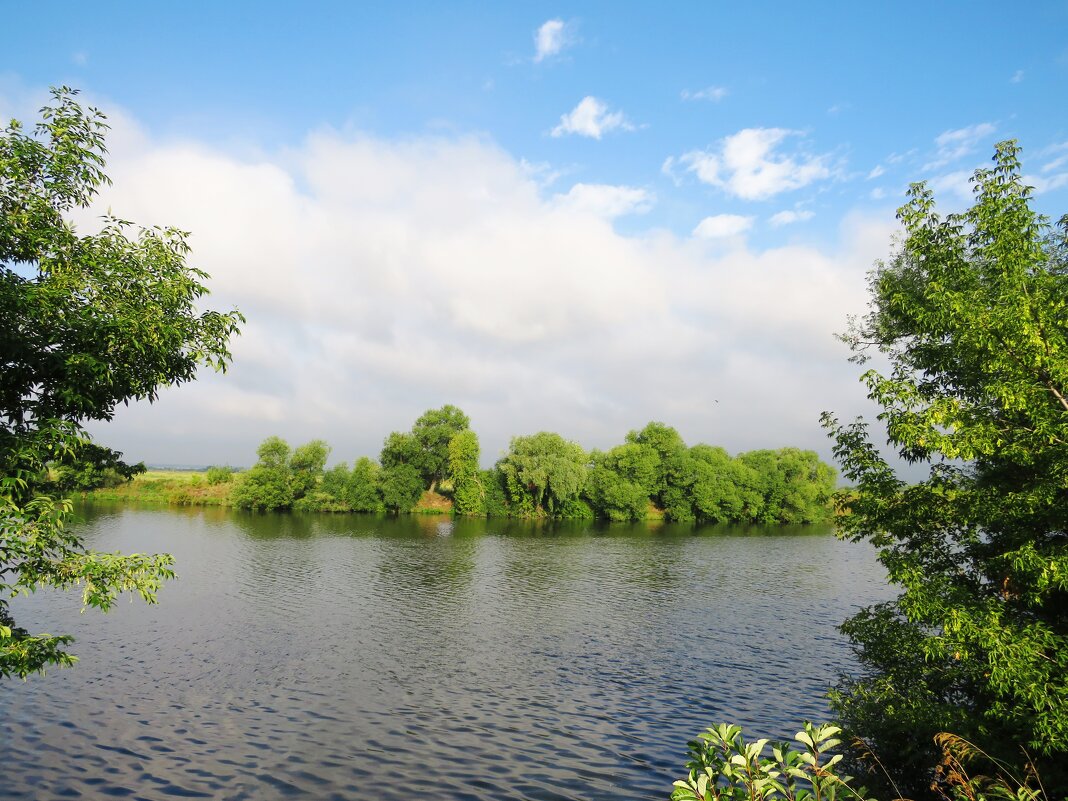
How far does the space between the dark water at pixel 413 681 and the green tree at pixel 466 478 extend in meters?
54.1

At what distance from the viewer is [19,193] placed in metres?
11.0

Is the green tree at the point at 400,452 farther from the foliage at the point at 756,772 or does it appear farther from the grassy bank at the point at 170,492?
the foliage at the point at 756,772

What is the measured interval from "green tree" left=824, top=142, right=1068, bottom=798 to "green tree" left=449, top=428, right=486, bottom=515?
91.2 m

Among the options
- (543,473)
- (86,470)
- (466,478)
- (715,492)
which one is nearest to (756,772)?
(86,470)

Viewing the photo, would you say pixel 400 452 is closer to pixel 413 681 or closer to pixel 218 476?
pixel 218 476

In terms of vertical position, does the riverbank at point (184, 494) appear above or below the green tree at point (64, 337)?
below

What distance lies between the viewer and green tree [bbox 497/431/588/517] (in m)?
97.9

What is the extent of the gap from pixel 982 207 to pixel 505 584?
126 ft

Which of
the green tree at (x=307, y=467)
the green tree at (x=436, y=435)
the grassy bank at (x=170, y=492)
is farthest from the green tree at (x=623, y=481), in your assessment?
the grassy bank at (x=170, y=492)

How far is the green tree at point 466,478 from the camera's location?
106m

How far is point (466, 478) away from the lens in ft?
349

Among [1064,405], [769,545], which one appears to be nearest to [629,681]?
[1064,405]

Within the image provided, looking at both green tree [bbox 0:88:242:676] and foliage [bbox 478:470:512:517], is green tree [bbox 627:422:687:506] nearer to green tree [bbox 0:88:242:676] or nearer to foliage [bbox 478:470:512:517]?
foliage [bbox 478:470:512:517]

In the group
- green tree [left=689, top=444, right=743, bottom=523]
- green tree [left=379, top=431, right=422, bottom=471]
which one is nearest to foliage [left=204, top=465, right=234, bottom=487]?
green tree [left=379, top=431, right=422, bottom=471]
